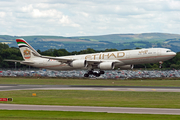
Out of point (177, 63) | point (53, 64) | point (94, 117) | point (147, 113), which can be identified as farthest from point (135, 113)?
point (177, 63)

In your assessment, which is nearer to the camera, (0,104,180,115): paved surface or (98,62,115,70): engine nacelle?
(0,104,180,115): paved surface

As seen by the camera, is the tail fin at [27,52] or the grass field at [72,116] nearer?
the grass field at [72,116]

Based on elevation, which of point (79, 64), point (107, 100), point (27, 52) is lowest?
point (107, 100)

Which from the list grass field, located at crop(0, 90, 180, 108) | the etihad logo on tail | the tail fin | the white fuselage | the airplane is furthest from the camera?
the etihad logo on tail

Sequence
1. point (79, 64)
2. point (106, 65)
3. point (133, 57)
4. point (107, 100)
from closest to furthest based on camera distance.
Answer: point (107, 100) → point (133, 57) → point (106, 65) → point (79, 64)

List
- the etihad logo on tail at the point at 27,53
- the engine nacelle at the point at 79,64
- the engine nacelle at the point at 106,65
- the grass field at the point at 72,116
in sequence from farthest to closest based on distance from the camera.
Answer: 1. the etihad logo on tail at the point at 27,53
2. the engine nacelle at the point at 79,64
3. the engine nacelle at the point at 106,65
4. the grass field at the point at 72,116

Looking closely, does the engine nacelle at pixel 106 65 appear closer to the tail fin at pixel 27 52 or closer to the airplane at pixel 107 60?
the airplane at pixel 107 60

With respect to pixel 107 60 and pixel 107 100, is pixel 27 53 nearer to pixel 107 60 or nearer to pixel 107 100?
pixel 107 60

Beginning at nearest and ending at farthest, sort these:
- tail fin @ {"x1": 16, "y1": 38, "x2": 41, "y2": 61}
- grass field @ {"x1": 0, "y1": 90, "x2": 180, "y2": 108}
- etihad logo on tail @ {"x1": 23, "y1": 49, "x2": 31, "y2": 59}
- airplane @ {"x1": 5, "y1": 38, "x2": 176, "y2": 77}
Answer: grass field @ {"x1": 0, "y1": 90, "x2": 180, "y2": 108} < airplane @ {"x1": 5, "y1": 38, "x2": 176, "y2": 77} < tail fin @ {"x1": 16, "y1": 38, "x2": 41, "y2": 61} < etihad logo on tail @ {"x1": 23, "y1": 49, "x2": 31, "y2": 59}

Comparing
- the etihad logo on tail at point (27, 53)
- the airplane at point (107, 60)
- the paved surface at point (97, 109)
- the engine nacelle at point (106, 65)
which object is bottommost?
the paved surface at point (97, 109)

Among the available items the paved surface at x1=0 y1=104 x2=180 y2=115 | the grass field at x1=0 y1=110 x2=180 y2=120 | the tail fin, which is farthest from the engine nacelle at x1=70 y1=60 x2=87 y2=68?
the grass field at x1=0 y1=110 x2=180 y2=120

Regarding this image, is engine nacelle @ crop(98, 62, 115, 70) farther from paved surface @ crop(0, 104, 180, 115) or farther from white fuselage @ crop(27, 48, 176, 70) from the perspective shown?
paved surface @ crop(0, 104, 180, 115)

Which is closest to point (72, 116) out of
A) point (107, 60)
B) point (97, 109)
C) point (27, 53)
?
point (97, 109)

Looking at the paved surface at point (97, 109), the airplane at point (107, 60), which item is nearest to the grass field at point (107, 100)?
the paved surface at point (97, 109)
